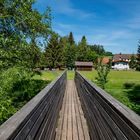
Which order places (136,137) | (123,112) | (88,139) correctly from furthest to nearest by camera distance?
1. (88,139)
2. (123,112)
3. (136,137)

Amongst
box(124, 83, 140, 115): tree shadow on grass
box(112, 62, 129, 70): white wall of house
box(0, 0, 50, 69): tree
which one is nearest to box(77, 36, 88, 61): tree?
box(112, 62, 129, 70): white wall of house

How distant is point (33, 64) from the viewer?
45.1ft

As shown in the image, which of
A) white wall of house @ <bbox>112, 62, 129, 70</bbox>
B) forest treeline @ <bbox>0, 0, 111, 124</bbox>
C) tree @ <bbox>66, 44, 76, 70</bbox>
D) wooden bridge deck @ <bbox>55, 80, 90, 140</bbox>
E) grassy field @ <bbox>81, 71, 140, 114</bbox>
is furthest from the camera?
white wall of house @ <bbox>112, 62, 129, 70</bbox>

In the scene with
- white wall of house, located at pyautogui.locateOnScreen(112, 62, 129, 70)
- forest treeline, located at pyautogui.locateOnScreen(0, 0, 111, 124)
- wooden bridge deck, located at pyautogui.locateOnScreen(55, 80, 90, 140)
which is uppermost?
forest treeline, located at pyautogui.locateOnScreen(0, 0, 111, 124)

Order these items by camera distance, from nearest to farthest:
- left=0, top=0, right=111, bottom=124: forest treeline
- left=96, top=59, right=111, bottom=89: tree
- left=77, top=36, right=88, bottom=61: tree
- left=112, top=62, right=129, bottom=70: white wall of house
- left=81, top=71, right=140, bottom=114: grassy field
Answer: left=0, top=0, right=111, bottom=124: forest treeline, left=81, top=71, right=140, bottom=114: grassy field, left=96, top=59, right=111, bottom=89: tree, left=77, top=36, right=88, bottom=61: tree, left=112, top=62, right=129, bottom=70: white wall of house

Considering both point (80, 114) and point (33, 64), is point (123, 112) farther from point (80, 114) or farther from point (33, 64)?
point (33, 64)

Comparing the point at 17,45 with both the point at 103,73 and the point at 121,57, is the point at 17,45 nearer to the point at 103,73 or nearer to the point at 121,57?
the point at 103,73

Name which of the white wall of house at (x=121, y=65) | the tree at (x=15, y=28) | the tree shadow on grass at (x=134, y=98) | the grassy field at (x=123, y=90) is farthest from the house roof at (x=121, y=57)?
the tree at (x=15, y=28)

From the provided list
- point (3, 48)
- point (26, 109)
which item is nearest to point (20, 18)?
point (3, 48)

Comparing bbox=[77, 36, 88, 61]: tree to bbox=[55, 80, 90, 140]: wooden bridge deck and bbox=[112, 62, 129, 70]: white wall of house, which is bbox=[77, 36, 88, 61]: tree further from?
bbox=[55, 80, 90, 140]: wooden bridge deck

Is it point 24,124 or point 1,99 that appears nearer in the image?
point 24,124

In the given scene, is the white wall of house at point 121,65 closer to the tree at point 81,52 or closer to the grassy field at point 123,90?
the tree at point 81,52

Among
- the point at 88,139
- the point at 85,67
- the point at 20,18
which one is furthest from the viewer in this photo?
the point at 85,67

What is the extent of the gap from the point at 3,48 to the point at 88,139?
513cm
